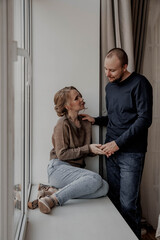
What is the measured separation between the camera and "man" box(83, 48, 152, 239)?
81.0 inches

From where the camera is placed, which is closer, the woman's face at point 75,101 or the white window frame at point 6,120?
the white window frame at point 6,120

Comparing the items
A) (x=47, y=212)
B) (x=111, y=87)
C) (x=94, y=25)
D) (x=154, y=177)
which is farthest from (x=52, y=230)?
(x=94, y=25)

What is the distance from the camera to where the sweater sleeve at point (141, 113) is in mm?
2037

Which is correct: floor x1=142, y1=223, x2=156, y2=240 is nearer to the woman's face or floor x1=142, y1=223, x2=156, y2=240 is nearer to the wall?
the wall

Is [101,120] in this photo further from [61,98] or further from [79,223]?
[79,223]

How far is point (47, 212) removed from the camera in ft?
5.99

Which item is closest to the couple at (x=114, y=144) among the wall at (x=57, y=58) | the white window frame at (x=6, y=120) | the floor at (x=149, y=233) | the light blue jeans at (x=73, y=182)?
the light blue jeans at (x=73, y=182)

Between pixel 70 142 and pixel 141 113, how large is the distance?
591mm

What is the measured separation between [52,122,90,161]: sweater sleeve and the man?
174 mm

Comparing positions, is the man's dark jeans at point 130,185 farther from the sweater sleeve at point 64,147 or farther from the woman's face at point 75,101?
the woman's face at point 75,101

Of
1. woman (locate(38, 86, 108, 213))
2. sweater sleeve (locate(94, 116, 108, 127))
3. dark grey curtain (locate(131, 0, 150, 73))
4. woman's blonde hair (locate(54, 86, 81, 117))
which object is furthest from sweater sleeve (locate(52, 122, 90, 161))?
dark grey curtain (locate(131, 0, 150, 73))

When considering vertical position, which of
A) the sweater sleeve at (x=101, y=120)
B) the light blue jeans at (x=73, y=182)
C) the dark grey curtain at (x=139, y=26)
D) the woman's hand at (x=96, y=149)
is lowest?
the light blue jeans at (x=73, y=182)

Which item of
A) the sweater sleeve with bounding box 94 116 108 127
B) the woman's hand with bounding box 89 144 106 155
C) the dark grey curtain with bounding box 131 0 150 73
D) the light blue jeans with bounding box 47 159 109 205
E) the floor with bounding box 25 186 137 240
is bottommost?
the floor with bounding box 25 186 137 240

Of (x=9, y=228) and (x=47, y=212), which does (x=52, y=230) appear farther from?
(x=9, y=228)
